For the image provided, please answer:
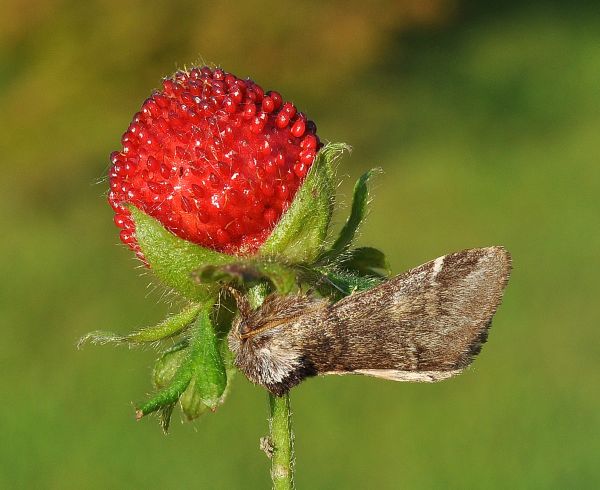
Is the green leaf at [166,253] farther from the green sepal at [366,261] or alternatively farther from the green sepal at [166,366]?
the green sepal at [366,261]

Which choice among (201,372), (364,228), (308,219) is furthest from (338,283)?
(364,228)

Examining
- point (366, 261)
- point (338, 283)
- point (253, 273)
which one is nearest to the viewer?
point (253, 273)

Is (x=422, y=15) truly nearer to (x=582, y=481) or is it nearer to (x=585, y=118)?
(x=585, y=118)

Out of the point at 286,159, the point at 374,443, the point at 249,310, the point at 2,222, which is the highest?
the point at 2,222

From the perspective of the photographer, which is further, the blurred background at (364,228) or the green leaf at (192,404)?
the blurred background at (364,228)

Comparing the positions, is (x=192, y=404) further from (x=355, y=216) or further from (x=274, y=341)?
(x=355, y=216)

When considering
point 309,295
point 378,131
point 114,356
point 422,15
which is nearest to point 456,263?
point 309,295

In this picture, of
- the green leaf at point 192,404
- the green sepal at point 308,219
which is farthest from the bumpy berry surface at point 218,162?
the green leaf at point 192,404
